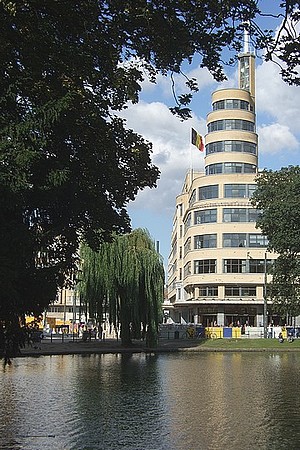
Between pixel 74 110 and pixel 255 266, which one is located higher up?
pixel 255 266

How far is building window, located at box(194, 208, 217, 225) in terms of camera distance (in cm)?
9112

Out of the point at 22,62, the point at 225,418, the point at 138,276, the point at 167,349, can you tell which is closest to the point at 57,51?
the point at 22,62

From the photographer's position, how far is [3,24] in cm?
1164

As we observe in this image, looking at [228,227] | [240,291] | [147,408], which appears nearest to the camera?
[147,408]

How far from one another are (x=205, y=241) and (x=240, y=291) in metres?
8.22

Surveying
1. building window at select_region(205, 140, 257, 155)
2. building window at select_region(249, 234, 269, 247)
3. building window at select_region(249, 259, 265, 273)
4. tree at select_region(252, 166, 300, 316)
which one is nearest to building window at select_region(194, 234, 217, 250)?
building window at select_region(249, 234, 269, 247)

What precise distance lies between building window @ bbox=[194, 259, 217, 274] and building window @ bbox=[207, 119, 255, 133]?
17558 mm

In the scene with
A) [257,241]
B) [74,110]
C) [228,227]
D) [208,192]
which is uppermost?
[208,192]

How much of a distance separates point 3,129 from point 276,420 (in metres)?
9.96

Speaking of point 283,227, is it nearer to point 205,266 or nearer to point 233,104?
point 205,266

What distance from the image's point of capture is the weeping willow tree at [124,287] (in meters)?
47.5

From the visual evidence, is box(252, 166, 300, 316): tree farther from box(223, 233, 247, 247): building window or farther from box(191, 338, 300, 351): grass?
box(223, 233, 247, 247): building window

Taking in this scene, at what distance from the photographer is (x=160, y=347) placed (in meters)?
52.0

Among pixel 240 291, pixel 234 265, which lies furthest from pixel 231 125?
pixel 240 291
